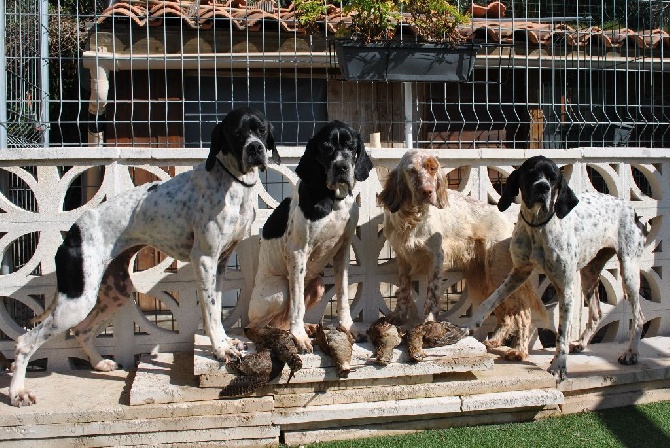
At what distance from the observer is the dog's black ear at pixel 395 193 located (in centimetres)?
514

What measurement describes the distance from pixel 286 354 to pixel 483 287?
1745mm

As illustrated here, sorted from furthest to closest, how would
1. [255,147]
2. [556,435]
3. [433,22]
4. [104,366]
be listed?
[433,22] < [104,366] < [556,435] < [255,147]

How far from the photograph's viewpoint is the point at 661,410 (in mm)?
5129

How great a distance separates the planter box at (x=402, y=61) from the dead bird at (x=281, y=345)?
1.96 meters

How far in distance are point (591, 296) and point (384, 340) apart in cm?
191

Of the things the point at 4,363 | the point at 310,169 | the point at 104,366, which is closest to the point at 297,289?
the point at 310,169

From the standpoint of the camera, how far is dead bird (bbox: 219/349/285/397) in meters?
4.52

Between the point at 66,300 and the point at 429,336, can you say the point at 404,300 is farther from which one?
the point at 66,300

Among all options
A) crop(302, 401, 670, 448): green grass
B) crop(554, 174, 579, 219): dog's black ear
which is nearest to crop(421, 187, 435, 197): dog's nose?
crop(554, 174, 579, 219): dog's black ear

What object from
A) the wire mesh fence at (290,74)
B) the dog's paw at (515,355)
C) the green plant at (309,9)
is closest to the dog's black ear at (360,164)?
the green plant at (309,9)

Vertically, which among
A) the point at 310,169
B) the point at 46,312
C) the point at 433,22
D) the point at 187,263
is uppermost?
the point at 433,22

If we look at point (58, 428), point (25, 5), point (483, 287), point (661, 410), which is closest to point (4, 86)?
point (25, 5)

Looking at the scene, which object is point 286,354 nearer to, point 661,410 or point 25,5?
point 661,410

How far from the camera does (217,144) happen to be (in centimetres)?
462
